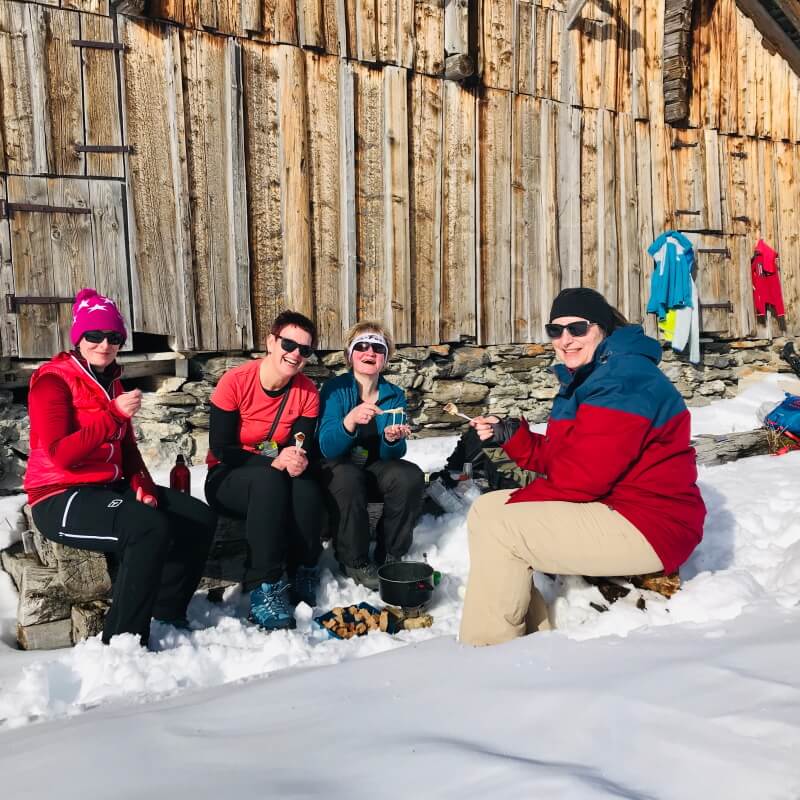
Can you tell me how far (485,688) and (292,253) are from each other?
4.80m

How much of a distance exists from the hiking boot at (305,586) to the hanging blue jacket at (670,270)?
6.19 meters

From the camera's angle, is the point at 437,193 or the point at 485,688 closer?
the point at 485,688

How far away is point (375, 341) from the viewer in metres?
4.22

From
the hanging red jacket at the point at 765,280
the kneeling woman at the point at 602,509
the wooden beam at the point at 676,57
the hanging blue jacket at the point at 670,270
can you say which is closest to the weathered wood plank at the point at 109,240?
the kneeling woman at the point at 602,509

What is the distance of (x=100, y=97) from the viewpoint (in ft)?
18.2

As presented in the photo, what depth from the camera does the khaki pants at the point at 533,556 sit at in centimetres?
283

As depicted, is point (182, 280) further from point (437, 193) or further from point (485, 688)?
point (485, 688)

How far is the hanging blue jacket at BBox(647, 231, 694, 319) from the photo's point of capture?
858 centimetres

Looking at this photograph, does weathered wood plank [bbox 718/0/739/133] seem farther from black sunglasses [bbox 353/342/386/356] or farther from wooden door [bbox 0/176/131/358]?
wooden door [bbox 0/176/131/358]

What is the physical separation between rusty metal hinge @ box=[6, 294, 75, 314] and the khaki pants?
4.10 m

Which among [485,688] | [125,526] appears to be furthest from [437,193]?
[485,688]

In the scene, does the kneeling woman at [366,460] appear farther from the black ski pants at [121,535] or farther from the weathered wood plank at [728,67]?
the weathered wood plank at [728,67]

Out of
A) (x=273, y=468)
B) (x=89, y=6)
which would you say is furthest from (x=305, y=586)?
(x=89, y=6)

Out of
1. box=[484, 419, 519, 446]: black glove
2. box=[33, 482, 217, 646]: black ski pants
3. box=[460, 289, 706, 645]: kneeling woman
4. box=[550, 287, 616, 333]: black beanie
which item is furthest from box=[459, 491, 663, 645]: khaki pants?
box=[33, 482, 217, 646]: black ski pants
